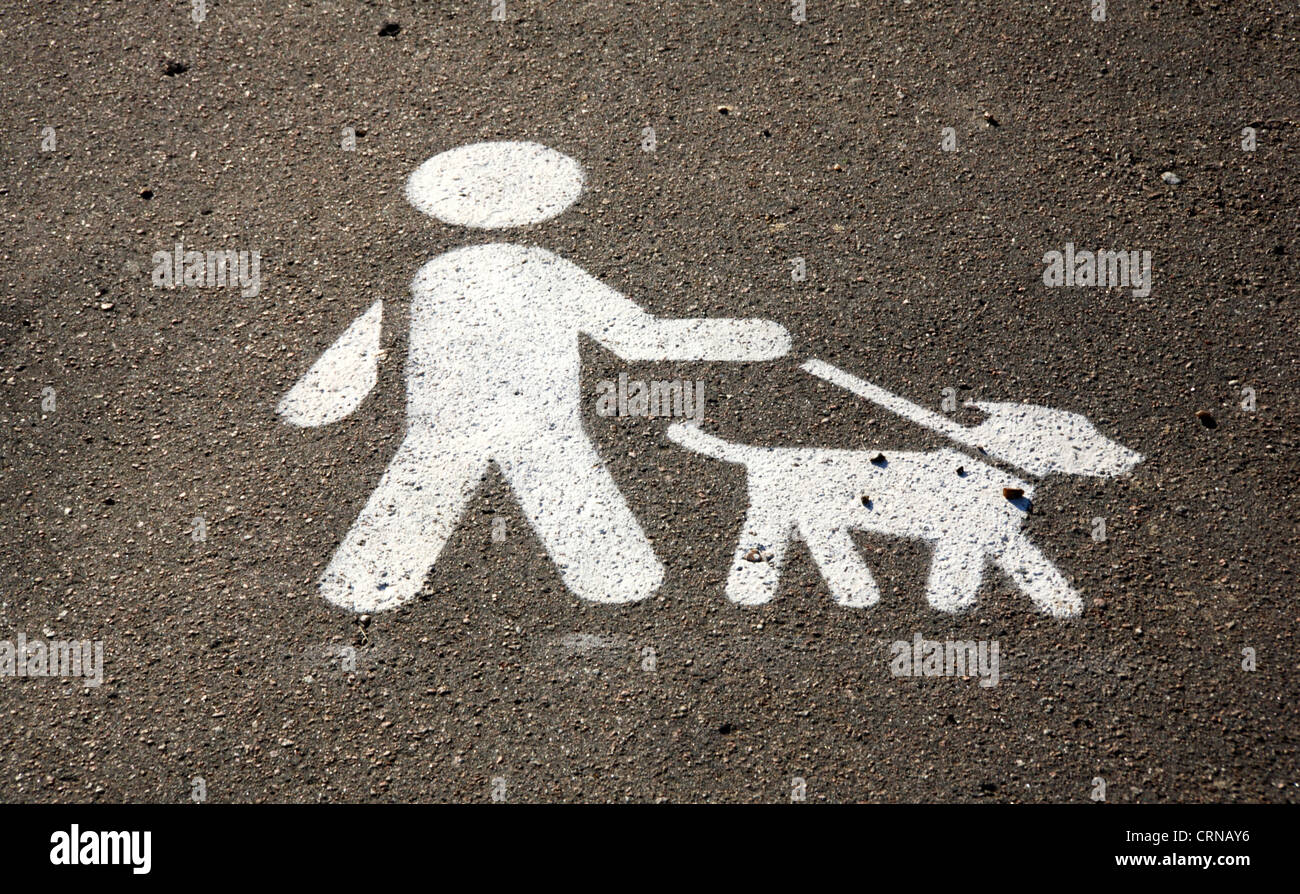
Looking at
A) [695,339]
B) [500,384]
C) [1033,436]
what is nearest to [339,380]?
[500,384]

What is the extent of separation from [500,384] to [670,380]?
587 mm

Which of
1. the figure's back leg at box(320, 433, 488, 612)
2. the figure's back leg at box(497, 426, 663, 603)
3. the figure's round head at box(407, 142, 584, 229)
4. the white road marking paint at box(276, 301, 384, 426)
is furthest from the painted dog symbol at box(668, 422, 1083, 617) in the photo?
the figure's round head at box(407, 142, 584, 229)

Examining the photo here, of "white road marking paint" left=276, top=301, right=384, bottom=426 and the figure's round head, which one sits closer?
"white road marking paint" left=276, top=301, right=384, bottom=426

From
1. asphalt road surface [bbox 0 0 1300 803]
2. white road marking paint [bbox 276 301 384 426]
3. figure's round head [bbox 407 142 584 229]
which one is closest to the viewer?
asphalt road surface [bbox 0 0 1300 803]

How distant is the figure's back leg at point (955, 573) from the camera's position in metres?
3.19

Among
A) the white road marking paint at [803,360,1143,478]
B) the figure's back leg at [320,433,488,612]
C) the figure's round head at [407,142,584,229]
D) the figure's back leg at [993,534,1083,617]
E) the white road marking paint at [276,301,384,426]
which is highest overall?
the figure's round head at [407,142,584,229]

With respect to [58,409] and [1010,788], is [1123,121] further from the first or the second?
[58,409]

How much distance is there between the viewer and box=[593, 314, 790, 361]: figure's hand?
12.4 feet

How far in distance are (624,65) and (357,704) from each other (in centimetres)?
302

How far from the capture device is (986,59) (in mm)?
4715

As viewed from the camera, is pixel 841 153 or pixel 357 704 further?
pixel 841 153

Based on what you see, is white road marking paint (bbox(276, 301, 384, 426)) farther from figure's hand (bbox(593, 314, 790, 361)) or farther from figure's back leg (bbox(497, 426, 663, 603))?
figure's hand (bbox(593, 314, 790, 361))

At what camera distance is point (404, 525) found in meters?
3.39
